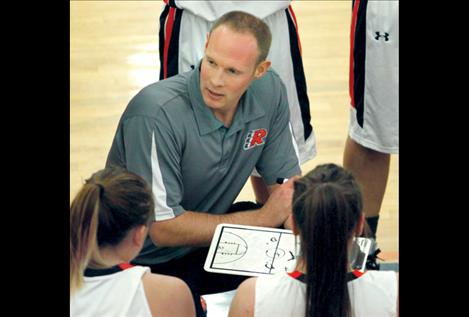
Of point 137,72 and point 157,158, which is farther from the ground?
point 157,158

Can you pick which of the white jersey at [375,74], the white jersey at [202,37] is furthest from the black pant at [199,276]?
the white jersey at [375,74]

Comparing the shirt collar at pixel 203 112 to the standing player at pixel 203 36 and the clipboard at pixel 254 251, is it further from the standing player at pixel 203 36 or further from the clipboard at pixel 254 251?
the standing player at pixel 203 36

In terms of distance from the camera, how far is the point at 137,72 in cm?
341

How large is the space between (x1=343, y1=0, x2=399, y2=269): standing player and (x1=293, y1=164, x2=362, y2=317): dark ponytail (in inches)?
33.0

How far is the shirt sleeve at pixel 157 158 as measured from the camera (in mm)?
1749

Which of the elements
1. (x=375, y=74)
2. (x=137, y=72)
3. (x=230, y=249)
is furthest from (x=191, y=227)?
(x=137, y=72)

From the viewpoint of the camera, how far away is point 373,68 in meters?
2.45

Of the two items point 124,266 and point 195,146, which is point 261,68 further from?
point 124,266

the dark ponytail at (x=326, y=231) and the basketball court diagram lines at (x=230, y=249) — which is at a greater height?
the dark ponytail at (x=326, y=231)

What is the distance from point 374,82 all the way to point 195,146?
0.79 m

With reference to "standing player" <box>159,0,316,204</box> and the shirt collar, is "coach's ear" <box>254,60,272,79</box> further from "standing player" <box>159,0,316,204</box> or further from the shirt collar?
"standing player" <box>159,0,316,204</box>

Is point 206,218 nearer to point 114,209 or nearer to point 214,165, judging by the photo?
point 214,165

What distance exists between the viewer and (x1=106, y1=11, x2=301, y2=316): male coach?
175 cm

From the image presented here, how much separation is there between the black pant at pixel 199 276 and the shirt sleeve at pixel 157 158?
109 millimetres
